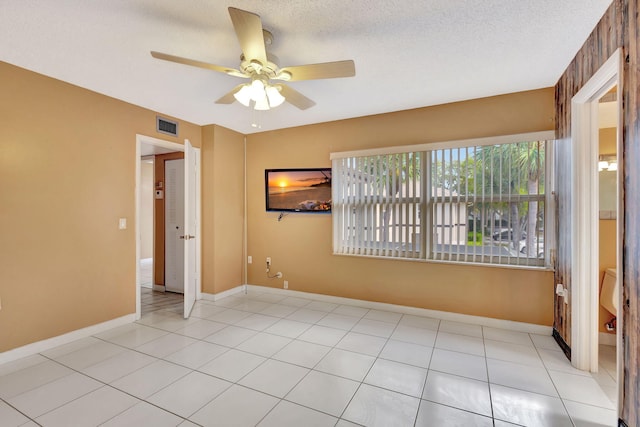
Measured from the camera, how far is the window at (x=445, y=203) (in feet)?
9.56

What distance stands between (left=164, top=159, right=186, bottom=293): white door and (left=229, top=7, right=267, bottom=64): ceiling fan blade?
3289 mm

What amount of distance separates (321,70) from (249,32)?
0.53 m

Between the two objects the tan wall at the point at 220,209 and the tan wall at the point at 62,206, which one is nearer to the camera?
the tan wall at the point at 62,206

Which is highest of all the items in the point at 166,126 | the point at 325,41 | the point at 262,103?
the point at 325,41

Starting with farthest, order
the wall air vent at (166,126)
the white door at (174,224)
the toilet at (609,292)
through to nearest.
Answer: the white door at (174,224) < the wall air vent at (166,126) < the toilet at (609,292)

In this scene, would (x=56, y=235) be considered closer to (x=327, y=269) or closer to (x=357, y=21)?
(x=327, y=269)

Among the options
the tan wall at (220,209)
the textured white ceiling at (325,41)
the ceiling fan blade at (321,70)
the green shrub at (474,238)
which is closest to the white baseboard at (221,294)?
the tan wall at (220,209)

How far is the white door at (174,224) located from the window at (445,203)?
256 cm

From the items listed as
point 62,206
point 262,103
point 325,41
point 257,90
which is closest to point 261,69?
point 257,90

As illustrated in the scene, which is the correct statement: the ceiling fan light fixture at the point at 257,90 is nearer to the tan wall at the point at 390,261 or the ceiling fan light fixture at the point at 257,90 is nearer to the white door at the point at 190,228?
the white door at the point at 190,228

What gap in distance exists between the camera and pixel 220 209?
4211 millimetres

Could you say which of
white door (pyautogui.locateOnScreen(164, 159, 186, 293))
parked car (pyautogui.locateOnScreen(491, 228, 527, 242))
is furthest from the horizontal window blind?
white door (pyautogui.locateOnScreen(164, 159, 186, 293))

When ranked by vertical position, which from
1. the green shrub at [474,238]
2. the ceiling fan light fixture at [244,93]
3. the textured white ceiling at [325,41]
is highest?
the textured white ceiling at [325,41]

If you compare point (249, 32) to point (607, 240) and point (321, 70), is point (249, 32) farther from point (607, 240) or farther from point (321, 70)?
point (607, 240)
